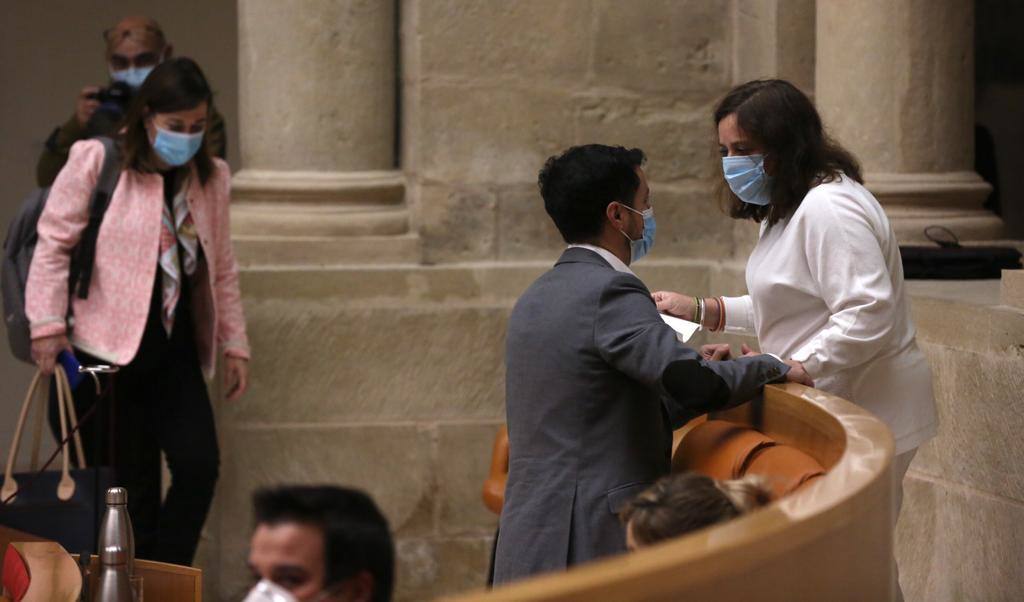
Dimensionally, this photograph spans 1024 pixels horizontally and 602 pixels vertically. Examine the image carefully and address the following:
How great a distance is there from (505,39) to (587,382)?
2909mm

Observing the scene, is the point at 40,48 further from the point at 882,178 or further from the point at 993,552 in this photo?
the point at 993,552

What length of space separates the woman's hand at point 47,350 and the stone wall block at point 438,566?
5.22ft

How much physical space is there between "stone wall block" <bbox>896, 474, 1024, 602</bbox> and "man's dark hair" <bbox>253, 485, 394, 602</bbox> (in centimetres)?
247

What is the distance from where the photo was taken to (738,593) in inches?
73.6

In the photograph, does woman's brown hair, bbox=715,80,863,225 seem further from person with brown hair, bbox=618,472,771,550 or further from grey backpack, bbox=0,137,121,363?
grey backpack, bbox=0,137,121,363

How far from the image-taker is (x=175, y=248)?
4.84 m

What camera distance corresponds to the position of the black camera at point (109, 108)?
17.7 ft

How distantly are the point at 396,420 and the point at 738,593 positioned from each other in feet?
13.0

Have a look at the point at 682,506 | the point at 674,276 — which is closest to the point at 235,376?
the point at 674,276

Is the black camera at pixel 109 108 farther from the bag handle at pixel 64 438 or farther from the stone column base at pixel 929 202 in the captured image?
the stone column base at pixel 929 202

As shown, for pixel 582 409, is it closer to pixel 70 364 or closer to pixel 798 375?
pixel 798 375

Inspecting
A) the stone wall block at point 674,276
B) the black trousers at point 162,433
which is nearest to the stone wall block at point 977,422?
the stone wall block at point 674,276

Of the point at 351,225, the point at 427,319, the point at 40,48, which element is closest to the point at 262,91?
the point at 351,225

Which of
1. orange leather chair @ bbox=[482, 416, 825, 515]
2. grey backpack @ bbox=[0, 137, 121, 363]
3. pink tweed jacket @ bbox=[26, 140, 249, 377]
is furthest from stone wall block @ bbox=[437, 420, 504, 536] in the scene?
orange leather chair @ bbox=[482, 416, 825, 515]
